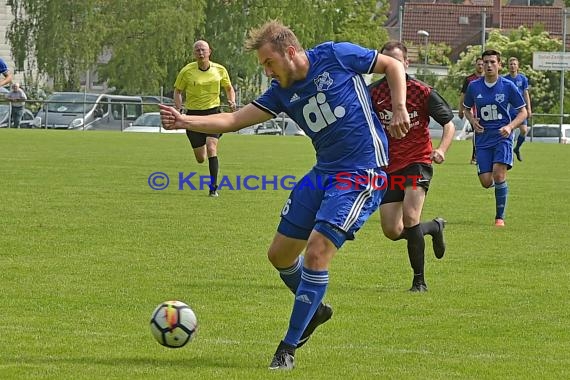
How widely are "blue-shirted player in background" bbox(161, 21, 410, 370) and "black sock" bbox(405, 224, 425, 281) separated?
239 centimetres

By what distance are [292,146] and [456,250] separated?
2381 cm

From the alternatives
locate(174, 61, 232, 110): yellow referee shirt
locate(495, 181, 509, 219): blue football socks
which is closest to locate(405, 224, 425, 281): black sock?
locate(495, 181, 509, 219): blue football socks

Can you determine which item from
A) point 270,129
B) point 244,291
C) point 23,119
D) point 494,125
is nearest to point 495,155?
point 494,125

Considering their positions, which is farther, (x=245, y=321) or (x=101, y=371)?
(x=245, y=321)

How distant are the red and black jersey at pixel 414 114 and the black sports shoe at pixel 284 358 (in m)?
3.15

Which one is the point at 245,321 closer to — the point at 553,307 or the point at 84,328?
the point at 84,328

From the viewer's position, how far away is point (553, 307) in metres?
8.84

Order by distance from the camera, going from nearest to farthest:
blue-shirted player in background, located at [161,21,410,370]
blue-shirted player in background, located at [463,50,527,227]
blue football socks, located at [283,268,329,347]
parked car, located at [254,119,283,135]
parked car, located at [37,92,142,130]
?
blue football socks, located at [283,268,329,347] → blue-shirted player in background, located at [161,21,410,370] → blue-shirted player in background, located at [463,50,527,227] → parked car, located at [37,92,142,130] → parked car, located at [254,119,283,135]

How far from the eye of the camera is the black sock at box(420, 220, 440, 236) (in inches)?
410

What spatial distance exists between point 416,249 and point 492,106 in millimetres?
5443

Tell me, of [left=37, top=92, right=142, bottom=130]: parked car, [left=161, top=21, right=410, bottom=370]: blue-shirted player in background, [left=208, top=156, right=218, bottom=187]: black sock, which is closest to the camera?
[left=161, top=21, right=410, bottom=370]: blue-shirted player in background

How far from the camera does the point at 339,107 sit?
7105mm

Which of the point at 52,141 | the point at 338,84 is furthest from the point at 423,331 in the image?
the point at 52,141

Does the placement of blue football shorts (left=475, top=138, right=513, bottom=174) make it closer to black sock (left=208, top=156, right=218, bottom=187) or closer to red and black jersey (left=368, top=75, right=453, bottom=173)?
black sock (left=208, top=156, right=218, bottom=187)
